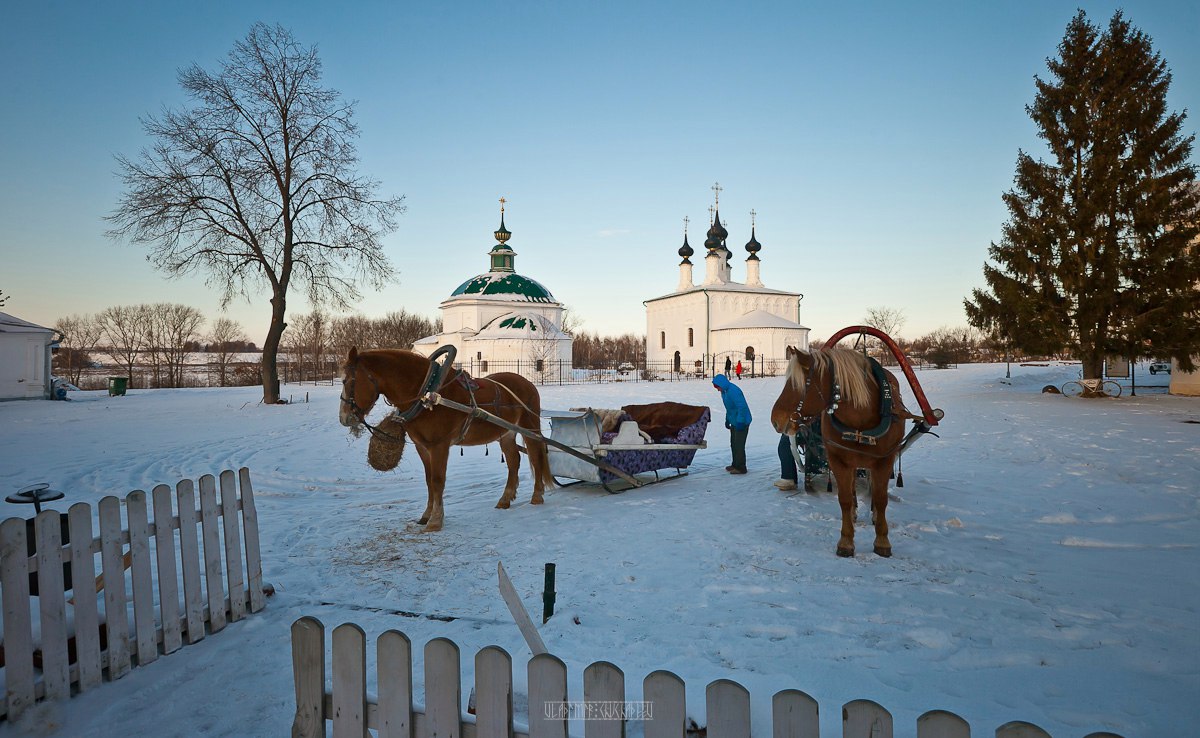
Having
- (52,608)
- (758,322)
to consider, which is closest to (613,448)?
(52,608)

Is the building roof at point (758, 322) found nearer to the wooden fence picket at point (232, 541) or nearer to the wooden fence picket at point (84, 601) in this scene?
the wooden fence picket at point (232, 541)

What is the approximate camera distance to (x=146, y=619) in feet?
11.1

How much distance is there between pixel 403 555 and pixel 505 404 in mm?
2308

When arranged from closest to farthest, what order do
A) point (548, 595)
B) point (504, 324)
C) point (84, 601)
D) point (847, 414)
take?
1. point (84, 601)
2. point (548, 595)
3. point (847, 414)
4. point (504, 324)

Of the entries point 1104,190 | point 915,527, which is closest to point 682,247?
point 1104,190

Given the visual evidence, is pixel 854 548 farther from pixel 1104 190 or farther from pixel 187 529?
pixel 1104 190

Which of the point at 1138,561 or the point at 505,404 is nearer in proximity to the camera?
the point at 1138,561

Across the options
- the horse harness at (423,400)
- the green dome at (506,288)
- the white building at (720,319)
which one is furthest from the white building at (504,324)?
the horse harness at (423,400)

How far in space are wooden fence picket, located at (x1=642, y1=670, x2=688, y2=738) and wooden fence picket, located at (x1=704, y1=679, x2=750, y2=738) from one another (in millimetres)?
87

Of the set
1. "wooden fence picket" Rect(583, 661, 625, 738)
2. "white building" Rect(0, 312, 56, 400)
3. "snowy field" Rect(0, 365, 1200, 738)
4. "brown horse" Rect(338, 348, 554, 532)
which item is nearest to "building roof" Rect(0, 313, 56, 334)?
"white building" Rect(0, 312, 56, 400)

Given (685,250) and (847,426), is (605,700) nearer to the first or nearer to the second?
(847,426)

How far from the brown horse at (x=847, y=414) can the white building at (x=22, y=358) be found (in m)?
30.3

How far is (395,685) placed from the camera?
2.02 metres

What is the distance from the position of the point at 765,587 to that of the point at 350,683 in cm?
332
